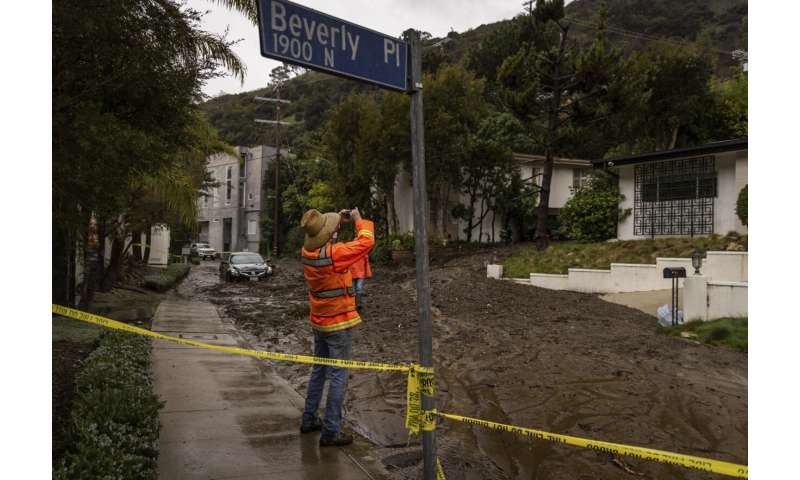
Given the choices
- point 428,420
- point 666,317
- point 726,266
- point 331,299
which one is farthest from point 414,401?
point 726,266

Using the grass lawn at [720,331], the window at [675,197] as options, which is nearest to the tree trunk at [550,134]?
the window at [675,197]

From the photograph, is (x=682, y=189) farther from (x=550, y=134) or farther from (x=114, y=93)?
(x=114, y=93)

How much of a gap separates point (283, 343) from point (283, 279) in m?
14.3

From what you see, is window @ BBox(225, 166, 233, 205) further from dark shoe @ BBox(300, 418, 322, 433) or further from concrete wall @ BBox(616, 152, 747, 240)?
dark shoe @ BBox(300, 418, 322, 433)

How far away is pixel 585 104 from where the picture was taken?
1909 centimetres

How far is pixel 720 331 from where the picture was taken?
8727 millimetres

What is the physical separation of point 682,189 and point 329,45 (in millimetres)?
16710

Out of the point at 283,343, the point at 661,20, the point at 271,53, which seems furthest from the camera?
the point at 661,20

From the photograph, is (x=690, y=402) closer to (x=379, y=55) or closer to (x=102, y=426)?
(x=379, y=55)

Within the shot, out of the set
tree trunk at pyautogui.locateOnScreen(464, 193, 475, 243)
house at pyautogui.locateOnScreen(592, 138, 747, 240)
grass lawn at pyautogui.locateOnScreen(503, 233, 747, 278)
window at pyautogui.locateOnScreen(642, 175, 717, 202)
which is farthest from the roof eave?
tree trunk at pyautogui.locateOnScreen(464, 193, 475, 243)

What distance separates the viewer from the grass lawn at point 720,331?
8500 mm

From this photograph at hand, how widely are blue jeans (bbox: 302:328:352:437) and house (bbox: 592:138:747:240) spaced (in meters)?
14.5

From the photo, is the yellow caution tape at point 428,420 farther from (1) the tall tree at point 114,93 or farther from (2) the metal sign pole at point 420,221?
(1) the tall tree at point 114,93

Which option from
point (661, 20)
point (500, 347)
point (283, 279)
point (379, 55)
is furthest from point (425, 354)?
point (661, 20)
